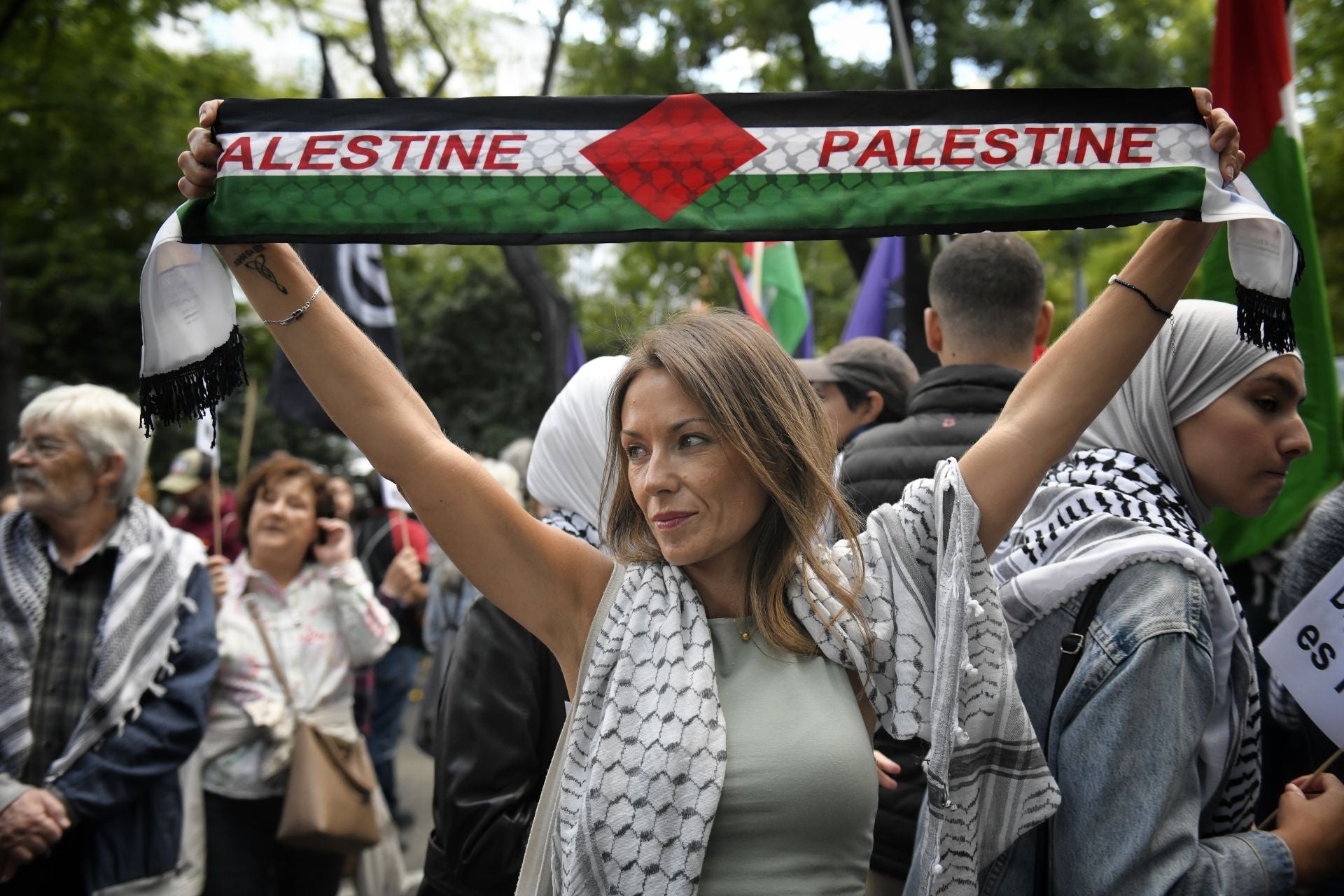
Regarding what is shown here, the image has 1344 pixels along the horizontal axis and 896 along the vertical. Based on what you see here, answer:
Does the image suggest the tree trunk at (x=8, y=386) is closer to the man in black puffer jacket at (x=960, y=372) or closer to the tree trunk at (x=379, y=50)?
the tree trunk at (x=379, y=50)

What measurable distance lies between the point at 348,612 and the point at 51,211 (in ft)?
49.3

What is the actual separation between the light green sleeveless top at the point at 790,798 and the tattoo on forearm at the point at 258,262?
41.3 inches

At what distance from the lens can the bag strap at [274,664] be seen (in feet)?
14.4

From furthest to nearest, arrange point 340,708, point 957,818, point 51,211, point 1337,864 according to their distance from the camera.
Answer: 1. point 51,211
2. point 340,708
3. point 1337,864
4. point 957,818

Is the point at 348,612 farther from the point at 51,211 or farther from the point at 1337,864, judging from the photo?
the point at 51,211

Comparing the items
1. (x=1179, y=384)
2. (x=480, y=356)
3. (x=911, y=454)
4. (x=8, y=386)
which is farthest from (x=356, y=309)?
(x=480, y=356)

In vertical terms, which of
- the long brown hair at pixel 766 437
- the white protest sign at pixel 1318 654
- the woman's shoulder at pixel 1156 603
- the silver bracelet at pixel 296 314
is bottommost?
the white protest sign at pixel 1318 654

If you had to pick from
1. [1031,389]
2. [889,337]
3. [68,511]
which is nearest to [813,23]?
[889,337]

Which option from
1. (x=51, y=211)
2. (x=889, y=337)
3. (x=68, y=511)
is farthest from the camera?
(x=51, y=211)

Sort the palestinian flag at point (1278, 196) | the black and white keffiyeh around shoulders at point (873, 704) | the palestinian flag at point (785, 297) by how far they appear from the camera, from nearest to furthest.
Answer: the black and white keffiyeh around shoulders at point (873, 704) < the palestinian flag at point (1278, 196) < the palestinian flag at point (785, 297)

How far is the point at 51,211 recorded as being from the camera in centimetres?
1698

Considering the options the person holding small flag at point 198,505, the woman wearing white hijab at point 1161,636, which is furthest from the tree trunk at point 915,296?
the person holding small flag at point 198,505

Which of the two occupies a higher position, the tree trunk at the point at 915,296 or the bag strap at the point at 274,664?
the tree trunk at the point at 915,296

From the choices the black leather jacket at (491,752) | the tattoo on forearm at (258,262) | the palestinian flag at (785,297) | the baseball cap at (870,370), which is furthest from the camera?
the palestinian flag at (785,297)
